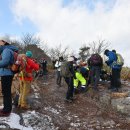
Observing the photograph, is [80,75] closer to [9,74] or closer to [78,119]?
[78,119]

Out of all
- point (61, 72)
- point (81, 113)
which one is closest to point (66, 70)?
point (61, 72)

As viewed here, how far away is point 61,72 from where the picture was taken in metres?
14.4

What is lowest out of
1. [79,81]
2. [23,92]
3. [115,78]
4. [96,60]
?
[23,92]

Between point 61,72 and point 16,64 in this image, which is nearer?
point 16,64

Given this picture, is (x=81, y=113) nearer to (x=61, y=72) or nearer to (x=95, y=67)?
(x=61, y=72)

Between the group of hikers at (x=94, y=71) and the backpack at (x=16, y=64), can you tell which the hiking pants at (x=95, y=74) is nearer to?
the group of hikers at (x=94, y=71)

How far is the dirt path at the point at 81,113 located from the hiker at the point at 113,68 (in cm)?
138

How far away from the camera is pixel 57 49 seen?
167ft

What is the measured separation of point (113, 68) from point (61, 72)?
2.80 meters

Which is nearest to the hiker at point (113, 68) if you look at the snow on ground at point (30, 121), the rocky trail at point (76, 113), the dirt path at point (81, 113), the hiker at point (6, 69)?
the rocky trail at point (76, 113)

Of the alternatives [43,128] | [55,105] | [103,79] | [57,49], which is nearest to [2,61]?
[43,128]

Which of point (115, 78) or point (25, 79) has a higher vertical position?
point (115, 78)

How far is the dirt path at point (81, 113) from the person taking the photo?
1088cm

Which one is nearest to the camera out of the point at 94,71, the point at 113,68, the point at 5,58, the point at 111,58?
the point at 5,58
